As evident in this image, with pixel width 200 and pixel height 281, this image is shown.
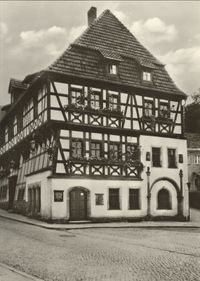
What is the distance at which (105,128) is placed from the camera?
87.5ft

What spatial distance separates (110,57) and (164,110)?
184 inches

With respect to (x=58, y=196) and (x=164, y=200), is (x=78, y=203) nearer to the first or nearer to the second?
(x=58, y=196)

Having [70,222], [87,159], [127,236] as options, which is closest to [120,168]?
[87,159]

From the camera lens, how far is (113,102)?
27672mm

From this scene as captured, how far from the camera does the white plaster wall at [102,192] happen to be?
24969mm

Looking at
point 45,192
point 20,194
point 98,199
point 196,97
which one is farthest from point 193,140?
point 45,192

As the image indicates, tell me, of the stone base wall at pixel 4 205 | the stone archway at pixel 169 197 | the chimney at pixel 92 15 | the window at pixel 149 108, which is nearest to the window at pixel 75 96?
the window at pixel 149 108

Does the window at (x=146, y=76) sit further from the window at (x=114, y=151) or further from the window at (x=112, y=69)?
the window at (x=114, y=151)

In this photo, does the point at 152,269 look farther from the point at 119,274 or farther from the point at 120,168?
the point at 120,168

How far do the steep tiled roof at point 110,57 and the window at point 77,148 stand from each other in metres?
3.64

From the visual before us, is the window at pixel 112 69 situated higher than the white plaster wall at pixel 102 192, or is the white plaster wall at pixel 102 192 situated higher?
the window at pixel 112 69

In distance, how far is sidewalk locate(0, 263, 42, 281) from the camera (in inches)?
367

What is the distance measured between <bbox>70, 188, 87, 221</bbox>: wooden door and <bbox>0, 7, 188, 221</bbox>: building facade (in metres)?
0.05

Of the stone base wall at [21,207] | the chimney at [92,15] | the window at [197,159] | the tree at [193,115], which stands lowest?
the stone base wall at [21,207]
